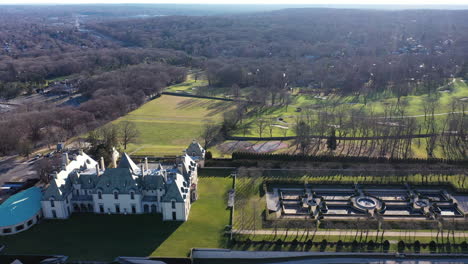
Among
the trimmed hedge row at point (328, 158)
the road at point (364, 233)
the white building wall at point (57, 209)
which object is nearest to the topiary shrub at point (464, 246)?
the road at point (364, 233)

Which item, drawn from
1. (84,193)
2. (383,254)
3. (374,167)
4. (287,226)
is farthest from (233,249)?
(374,167)

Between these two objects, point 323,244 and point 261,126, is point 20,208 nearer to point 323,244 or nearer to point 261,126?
point 323,244

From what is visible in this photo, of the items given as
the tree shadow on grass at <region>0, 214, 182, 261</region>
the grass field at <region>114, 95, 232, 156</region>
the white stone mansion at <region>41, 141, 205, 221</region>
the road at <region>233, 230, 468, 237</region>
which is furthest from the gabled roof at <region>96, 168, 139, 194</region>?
the grass field at <region>114, 95, 232, 156</region>

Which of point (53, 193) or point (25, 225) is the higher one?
point (53, 193)

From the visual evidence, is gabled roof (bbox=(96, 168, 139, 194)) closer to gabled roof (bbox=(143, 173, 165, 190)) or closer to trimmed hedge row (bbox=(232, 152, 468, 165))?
gabled roof (bbox=(143, 173, 165, 190))

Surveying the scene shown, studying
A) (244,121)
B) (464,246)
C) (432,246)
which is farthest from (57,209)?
(244,121)
